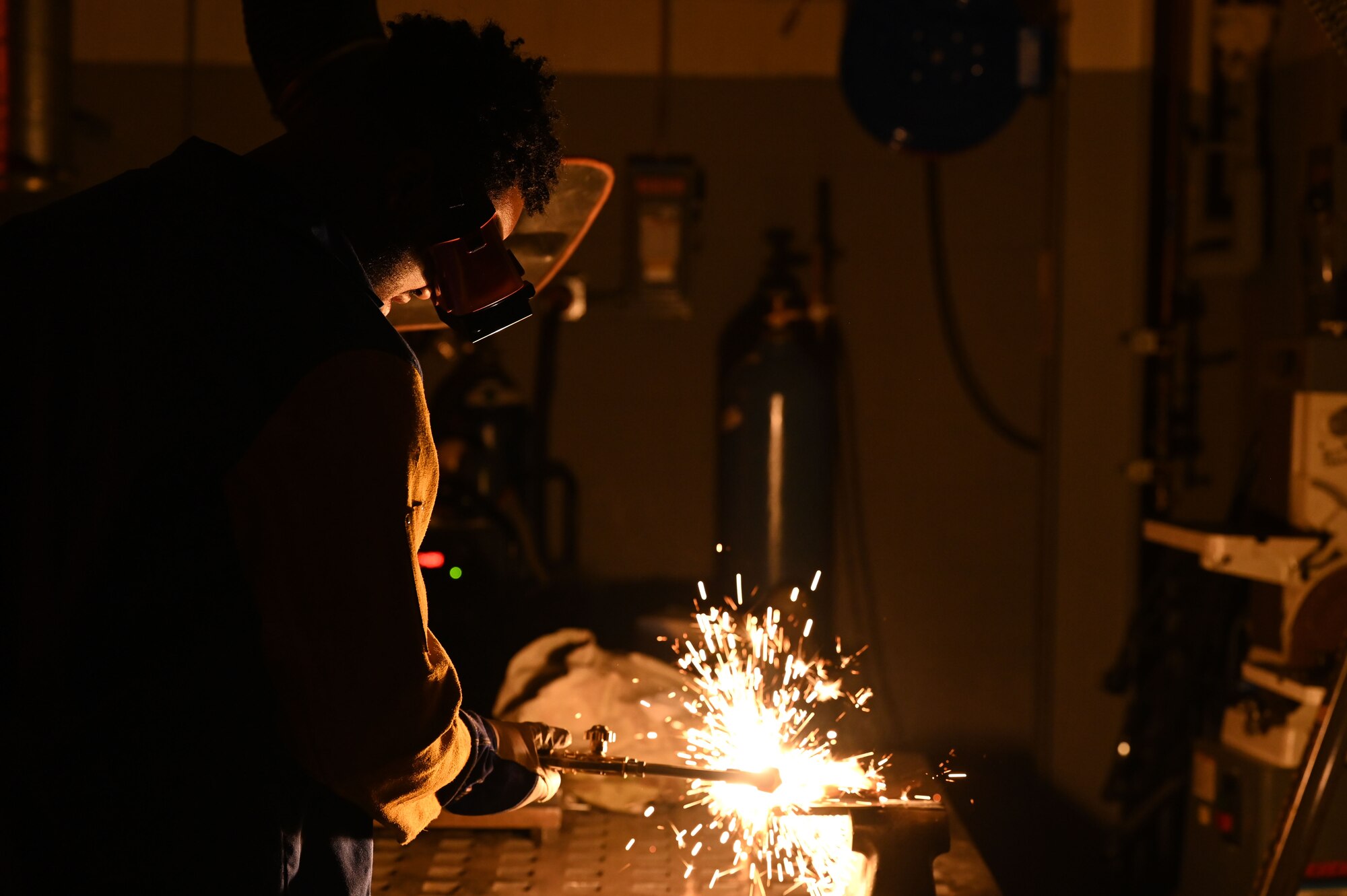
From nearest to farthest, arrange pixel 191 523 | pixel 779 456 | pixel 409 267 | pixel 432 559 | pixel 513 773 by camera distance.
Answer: pixel 191 523 → pixel 409 267 → pixel 513 773 → pixel 432 559 → pixel 779 456

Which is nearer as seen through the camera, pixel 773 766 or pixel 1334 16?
pixel 773 766

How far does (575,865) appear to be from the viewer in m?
1.54

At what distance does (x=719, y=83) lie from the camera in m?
2.92

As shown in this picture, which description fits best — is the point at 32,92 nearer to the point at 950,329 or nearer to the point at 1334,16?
the point at 950,329

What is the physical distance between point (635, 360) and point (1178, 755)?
1.74 metres

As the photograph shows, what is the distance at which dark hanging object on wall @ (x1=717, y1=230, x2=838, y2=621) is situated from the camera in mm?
2746

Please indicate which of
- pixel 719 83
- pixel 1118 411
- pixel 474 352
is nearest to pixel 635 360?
pixel 474 352

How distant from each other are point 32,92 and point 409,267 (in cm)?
197

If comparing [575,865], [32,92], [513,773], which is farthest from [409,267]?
[32,92]

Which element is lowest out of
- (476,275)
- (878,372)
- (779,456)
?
(779,456)

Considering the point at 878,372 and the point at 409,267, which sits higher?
the point at 409,267

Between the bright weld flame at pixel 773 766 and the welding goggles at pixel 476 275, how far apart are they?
572mm

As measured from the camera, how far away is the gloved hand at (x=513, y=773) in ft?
4.03

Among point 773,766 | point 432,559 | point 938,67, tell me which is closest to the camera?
point 773,766
